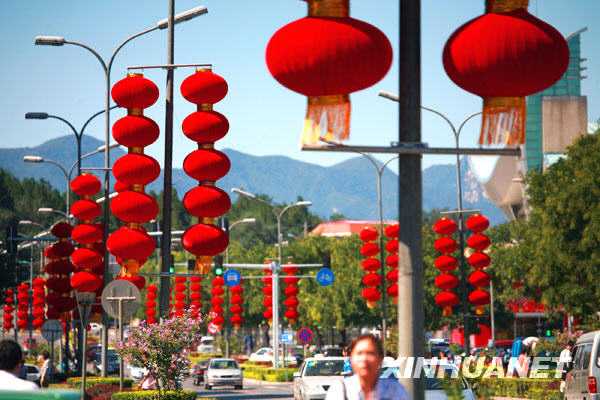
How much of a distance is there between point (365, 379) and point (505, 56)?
319 centimetres

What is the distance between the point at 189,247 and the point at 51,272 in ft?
67.5

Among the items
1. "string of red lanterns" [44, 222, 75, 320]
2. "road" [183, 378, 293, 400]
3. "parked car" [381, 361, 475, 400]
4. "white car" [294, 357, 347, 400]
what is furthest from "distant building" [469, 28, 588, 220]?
"parked car" [381, 361, 475, 400]

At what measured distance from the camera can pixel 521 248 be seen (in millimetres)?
59594

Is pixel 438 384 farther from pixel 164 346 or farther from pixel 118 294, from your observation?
pixel 164 346

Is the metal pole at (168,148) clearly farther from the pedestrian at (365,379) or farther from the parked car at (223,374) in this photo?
the parked car at (223,374)

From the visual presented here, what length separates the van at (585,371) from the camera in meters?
23.0

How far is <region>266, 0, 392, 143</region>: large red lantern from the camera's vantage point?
409 inches

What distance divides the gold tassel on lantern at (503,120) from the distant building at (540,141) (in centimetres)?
7990

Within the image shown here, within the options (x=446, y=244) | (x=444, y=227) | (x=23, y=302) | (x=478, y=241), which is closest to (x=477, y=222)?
(x=478, y=241)

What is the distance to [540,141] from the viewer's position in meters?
163

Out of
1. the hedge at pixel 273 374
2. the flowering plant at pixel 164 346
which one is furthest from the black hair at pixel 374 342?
the hedge at pixel 273 374

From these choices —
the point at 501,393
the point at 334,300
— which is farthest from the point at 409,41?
the point at 334,300

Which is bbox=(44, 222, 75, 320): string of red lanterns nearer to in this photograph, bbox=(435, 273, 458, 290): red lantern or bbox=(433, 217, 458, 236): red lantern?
bbox=(435, 273, 458, 290): red lantern

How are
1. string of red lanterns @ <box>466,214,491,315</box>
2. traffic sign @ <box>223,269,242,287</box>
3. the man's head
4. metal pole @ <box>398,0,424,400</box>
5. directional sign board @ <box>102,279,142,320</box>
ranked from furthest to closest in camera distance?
traffic sign @ <box>223,269,242,287</box>
string of red lanterns @ <box>466,214,491,315</box>
directional sign board @ <box>102,279,142,320</box>
metal pole @ <box>398,0,424,400</box>
the man's head
